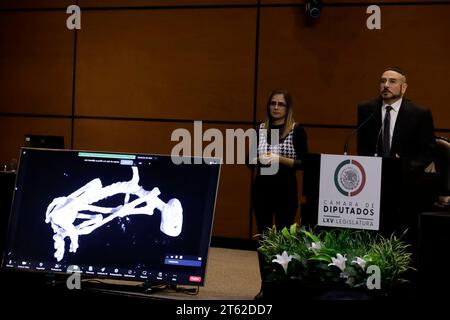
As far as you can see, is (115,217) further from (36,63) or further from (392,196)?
(36,63)

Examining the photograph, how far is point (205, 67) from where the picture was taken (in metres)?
6.75

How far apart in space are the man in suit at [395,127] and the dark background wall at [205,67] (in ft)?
7.68

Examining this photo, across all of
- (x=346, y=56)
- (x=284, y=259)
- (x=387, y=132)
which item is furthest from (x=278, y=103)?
(x=284, y=259)

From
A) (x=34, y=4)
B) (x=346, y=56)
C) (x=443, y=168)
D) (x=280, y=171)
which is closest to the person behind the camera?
(x=443, y=168)

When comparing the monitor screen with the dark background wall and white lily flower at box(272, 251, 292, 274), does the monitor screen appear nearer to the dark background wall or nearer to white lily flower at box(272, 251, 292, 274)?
white lily flower at box(272, 251, 292, 274)

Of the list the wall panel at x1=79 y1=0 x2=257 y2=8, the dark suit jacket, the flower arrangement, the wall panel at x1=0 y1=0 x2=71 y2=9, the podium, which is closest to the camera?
the flower arrangement

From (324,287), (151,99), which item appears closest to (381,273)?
(324,287)

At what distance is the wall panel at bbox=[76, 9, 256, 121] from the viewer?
6.61 metres

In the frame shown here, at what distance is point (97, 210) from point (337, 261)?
697 mm

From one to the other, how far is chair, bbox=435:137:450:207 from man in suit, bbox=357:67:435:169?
49 centimetres

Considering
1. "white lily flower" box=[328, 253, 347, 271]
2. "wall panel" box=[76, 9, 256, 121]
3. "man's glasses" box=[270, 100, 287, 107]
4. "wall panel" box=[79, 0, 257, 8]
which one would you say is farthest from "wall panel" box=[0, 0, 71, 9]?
"white lily flower" box=[328, 253, 347, 271]

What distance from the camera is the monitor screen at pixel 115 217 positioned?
1.79 metres

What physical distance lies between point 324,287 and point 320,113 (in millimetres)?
5033
